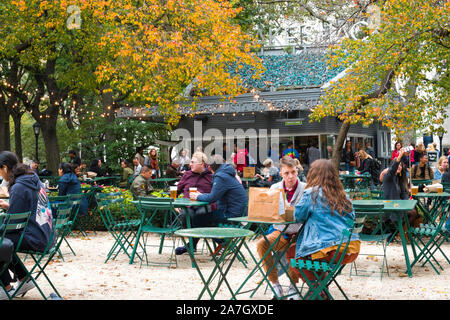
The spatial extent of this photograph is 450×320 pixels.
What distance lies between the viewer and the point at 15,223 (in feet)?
18.5

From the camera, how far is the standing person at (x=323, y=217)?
5.20m

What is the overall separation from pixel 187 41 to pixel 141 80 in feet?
6.86

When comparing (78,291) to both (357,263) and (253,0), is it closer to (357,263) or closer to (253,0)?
(357,263)

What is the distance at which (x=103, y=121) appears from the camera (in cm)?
2433

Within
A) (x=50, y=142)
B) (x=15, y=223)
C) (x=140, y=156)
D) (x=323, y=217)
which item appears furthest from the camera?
(x=50, y=142)

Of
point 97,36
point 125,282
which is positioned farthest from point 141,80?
point 125,282

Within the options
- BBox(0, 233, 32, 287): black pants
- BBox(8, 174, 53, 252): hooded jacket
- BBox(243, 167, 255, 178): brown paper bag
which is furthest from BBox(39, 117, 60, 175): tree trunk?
BBox(8, 174, 53, 252): hooded jacket

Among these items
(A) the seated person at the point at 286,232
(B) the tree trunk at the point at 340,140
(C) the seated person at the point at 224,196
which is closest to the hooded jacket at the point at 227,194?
(C) the seated person at the point at 224,196

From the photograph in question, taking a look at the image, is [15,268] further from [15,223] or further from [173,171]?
[173,171]

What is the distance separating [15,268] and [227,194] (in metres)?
3.25

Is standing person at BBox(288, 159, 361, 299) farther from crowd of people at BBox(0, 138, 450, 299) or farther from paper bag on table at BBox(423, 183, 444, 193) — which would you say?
paper bag on table at BBox(423, 183, 444, 193)

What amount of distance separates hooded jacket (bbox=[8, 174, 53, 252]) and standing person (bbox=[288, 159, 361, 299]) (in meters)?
2.55

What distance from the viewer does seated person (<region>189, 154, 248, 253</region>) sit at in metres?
8.28

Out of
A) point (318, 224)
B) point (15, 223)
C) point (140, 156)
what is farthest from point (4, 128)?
point (318, 224)
